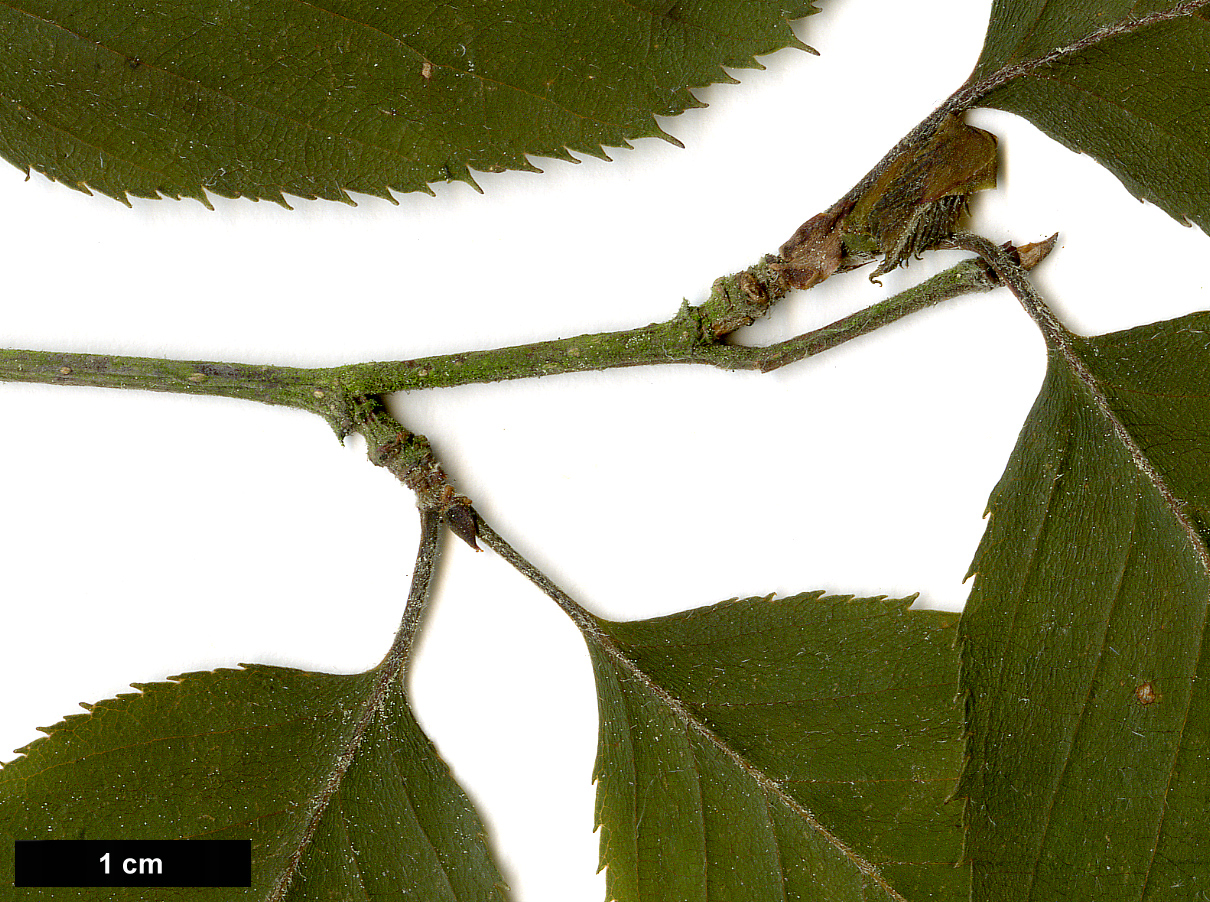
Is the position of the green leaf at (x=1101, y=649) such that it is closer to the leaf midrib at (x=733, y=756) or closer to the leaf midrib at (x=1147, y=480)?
the leaf midrib at (x=1147, y=480)

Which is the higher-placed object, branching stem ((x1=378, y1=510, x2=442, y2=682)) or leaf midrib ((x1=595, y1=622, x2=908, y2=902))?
branching stem ((x1=378, y1=510, x2=442, y2=682))

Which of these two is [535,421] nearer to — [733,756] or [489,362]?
[489,362]

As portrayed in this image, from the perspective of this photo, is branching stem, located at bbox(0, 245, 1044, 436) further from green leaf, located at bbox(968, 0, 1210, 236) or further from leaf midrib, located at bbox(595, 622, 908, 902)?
leaf midrib, located at bbox(595, 622, 908, 902)

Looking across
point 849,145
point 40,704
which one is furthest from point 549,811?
point 849,145

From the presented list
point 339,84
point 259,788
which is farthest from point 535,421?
point 259,788

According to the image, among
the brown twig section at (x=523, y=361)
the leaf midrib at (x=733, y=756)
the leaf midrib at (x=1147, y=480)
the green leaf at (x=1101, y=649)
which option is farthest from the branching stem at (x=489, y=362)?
the leaf midrib at (x=733, y=756)

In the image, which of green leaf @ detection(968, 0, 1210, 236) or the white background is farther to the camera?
the white background

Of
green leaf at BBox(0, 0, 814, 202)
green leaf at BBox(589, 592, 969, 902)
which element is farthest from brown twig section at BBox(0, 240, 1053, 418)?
green leaf at BBox(589, 592, 969, 902)

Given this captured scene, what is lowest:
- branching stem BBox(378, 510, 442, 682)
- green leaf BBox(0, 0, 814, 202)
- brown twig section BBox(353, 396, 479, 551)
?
branching stem BBox(378, 510, 442, 682)

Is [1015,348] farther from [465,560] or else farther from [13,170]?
[13,170]
